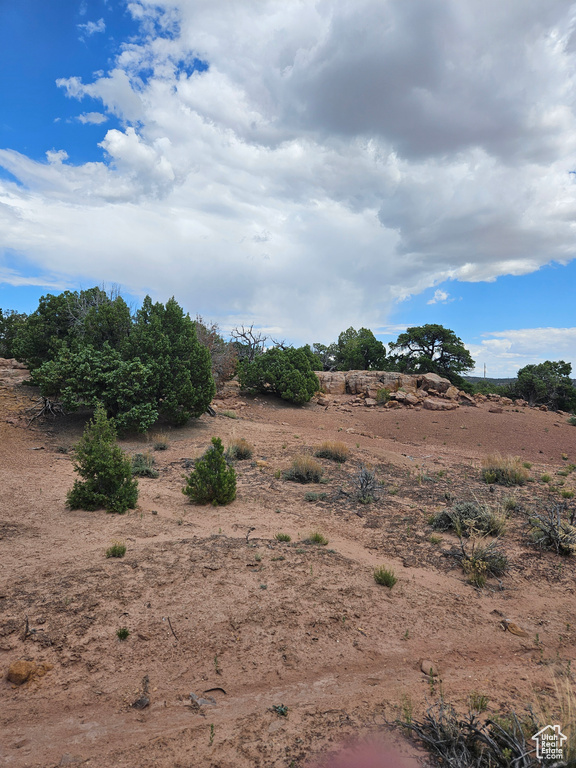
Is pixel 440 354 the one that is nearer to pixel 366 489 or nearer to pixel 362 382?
pixel 362 382

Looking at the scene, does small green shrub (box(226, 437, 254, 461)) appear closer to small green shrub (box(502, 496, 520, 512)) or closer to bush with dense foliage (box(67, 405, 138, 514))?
bush with dense foliage (box(67, 405, 138, 514))

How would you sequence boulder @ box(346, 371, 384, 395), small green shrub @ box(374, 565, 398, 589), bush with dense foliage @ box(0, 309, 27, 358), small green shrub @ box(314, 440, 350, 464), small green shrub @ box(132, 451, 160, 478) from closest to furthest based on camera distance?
1. small green shrub @ box(374, 565, 398, 589)
2. small green shrub @ box(132, 451, 160, 478)
3. small green shrub @ box(314, 440, 350, 464)
4. bush with dense foliage @ box(0, 309, 27, 358)
5. boulder @ box(346, 371, 384, 395)

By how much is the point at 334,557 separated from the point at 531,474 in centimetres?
1006

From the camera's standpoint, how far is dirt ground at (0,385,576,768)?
3082 mm

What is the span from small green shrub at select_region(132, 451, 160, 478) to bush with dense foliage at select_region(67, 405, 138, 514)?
8.64 feet

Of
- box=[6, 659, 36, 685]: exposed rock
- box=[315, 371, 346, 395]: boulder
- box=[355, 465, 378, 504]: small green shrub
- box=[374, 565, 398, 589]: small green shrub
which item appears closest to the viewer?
box=[6, 659, 36, 685]: exposed rock

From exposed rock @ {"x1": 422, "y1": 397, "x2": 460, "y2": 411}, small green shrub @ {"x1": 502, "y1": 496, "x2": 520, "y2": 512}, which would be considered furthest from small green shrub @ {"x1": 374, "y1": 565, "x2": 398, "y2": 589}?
exposed rock @ {"x1": 422, "y1": 397, "x2": 460, "y2": 411}

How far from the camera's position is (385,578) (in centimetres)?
539

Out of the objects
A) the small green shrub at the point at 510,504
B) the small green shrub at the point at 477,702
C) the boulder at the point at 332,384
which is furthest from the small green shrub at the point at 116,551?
the boulder at the point at 332,384

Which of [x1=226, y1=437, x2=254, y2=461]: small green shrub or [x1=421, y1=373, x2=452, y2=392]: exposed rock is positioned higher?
[x1=421, y1=373, x2=452, y2=392]: exposed rock

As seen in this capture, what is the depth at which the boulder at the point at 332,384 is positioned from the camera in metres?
34.7

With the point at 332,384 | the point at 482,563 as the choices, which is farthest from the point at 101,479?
the point at 332,384

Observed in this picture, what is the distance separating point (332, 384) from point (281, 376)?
8780mm

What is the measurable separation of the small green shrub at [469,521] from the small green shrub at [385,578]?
2.13m
